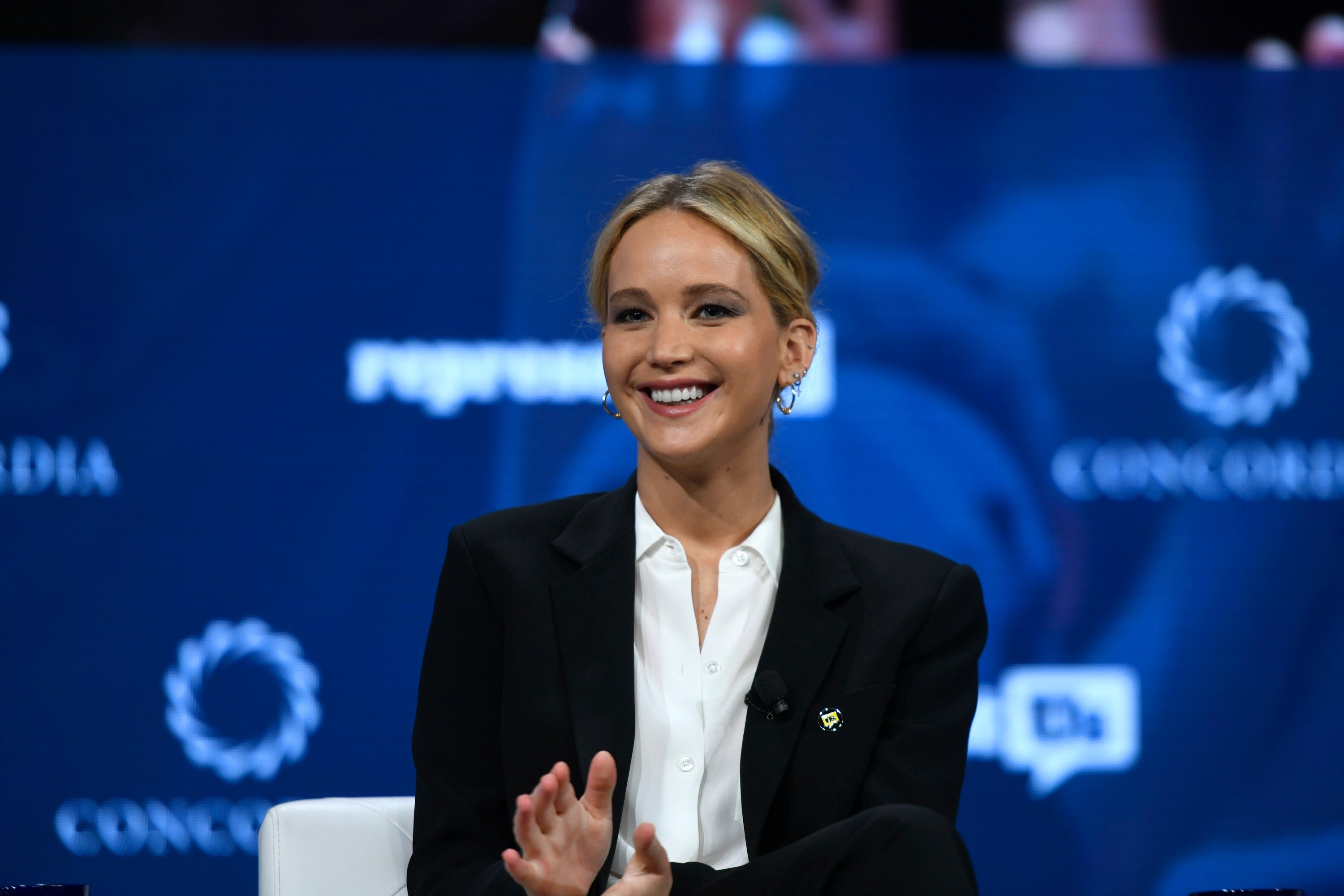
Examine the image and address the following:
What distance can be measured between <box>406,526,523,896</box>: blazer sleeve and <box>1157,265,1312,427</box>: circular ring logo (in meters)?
2.47

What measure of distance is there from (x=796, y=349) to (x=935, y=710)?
0.57m

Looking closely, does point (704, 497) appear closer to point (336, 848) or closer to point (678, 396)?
point (678, 396)

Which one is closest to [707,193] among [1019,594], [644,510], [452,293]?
[644,510]

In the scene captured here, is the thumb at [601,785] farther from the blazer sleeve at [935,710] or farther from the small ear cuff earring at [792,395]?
the small ear cuff earring at [792,395]

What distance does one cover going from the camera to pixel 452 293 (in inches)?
142

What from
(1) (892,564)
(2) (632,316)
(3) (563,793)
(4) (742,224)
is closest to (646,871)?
(3) (563,793)

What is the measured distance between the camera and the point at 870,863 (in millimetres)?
1473

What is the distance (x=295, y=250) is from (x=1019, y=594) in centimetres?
215

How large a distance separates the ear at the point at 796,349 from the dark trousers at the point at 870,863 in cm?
73

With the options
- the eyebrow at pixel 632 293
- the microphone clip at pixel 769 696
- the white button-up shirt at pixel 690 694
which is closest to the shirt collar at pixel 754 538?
the white button-up shirt at pixel 690 694

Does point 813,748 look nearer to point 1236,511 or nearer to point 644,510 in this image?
point 644,510

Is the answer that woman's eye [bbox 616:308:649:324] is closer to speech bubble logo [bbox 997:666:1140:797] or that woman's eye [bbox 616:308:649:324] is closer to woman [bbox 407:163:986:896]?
woman [bbox 407:163:986:896]

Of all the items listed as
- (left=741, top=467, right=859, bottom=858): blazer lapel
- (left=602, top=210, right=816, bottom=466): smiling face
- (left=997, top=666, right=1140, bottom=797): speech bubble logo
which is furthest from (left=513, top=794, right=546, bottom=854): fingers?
(left=997, top=666, right=1140, bottom=797): speech bubble logo

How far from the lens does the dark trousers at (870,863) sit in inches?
57.5
